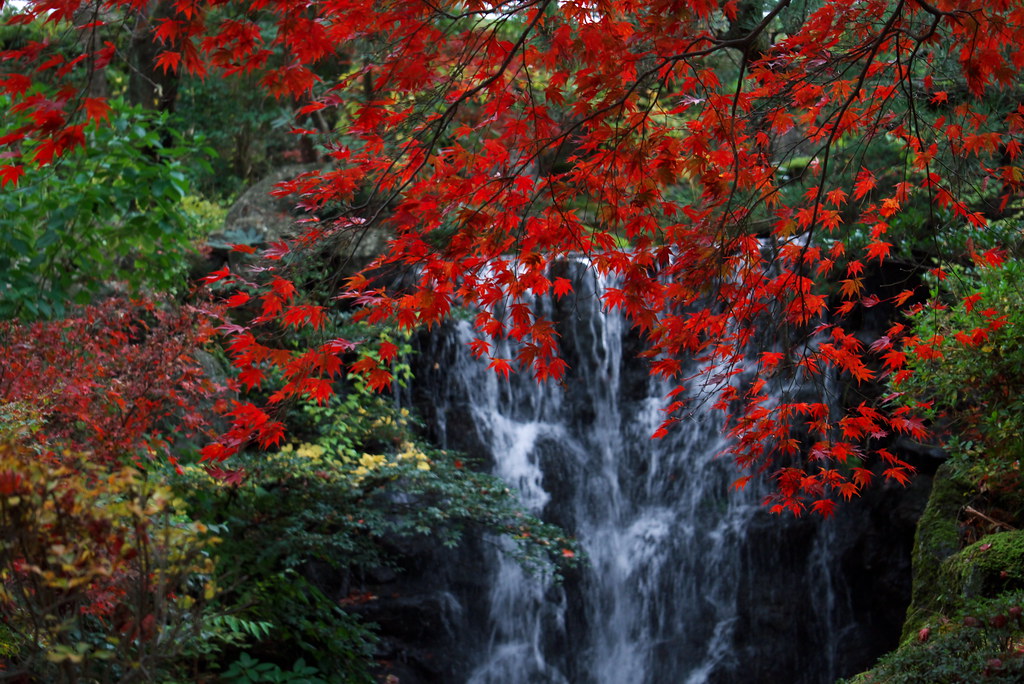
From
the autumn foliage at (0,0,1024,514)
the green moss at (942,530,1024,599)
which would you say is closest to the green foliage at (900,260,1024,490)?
the autumn foliage at (0,0,1024,514)

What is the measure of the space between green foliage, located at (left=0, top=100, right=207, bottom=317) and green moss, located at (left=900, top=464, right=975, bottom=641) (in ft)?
18.4

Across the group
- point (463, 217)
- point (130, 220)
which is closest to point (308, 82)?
point (463, 217)

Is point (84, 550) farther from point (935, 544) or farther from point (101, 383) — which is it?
point (935, 544)

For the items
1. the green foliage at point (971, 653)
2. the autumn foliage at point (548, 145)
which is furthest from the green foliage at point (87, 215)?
the green foliage at point (971, 653)

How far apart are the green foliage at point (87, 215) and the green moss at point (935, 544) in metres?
5.61

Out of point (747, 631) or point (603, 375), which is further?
point (603, 375)

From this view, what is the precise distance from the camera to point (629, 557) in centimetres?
881

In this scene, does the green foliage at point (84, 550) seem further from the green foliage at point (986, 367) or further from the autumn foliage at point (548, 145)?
the green foliage at point (986, 367)

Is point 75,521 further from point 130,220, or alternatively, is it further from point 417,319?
point 130,220

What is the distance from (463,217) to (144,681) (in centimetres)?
221

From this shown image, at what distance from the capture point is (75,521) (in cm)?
259

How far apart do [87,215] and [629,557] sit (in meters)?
5.91

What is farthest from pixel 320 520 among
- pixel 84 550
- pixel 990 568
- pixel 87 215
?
pixel 990 568

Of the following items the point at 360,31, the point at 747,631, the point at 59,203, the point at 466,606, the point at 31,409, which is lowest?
the point at 747,631
